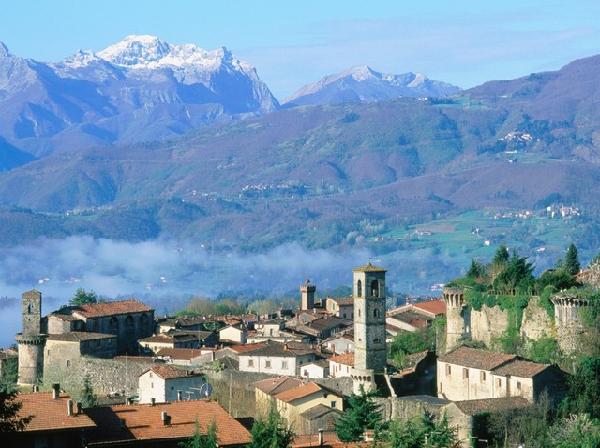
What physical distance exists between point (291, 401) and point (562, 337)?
11.4 metres

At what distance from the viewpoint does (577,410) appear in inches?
2004

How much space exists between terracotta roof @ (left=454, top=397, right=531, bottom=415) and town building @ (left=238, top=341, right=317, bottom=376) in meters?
20.9

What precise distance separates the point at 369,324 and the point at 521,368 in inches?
331

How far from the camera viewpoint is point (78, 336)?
236 ft

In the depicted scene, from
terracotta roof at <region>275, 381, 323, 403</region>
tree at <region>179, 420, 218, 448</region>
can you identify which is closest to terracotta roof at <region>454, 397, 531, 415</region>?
terracotta roof at <region>275, 381, 323, 403</region>

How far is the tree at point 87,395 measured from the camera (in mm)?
56031

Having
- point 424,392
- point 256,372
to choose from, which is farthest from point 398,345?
point 424,392

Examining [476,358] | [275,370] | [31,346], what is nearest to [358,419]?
[476,358]

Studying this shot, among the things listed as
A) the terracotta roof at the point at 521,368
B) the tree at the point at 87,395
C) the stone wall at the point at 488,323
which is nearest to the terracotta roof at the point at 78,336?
the tree at the point at 87,395

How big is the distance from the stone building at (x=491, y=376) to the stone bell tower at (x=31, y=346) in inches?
976

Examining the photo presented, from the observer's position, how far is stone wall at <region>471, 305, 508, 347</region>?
196ft

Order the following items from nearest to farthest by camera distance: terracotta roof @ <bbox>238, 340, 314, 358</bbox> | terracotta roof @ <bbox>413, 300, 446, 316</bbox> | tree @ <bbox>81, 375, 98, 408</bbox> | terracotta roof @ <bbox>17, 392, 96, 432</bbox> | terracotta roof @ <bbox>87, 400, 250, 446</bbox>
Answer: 1. terracotta roof @ <bbox>17, 392, 96, 432</bbox>
2. terracotta roof @ <bbox>87, 400, 250, 446</bbox>
3. tree @ <bbox>81, 375, 98, 408</bbox>
4. terracotta roof @ <bbox>238, 340, 314, 358</bbox>
5. terracotta roof @ <bbox>413, 300, 446, 316</bbox>

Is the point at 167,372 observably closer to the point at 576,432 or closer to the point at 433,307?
the point at 576,432

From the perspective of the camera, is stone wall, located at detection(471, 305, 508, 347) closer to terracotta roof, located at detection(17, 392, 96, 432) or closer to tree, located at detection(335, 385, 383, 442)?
tree, located at detection(335, 385, 383, 442)
